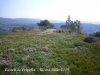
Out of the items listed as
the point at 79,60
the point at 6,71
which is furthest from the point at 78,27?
the point at 6,71

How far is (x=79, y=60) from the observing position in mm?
11555

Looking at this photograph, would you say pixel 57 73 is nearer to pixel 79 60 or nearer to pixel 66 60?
pixel 66 60

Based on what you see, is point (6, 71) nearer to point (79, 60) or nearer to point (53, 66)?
point (53, 66)

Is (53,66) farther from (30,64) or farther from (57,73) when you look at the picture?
(30,64)

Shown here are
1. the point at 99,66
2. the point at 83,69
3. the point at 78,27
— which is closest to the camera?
the point at 83,69

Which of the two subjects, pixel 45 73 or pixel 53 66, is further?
pixel 53 66

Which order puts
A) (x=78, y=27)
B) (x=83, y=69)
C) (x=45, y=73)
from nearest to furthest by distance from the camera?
(x=45, y=73), (x=83, y=69), (x=78, y=27)

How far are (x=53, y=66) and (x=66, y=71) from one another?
138 centimetres

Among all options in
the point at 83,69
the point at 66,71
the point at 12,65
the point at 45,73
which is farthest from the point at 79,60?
the point at 12,65

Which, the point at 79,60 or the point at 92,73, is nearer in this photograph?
the point at 92,73

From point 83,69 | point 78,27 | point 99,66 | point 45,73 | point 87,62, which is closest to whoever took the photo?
point 45,73

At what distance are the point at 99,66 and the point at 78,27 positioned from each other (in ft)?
225

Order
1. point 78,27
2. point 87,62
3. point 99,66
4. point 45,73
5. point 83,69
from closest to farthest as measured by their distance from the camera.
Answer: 1. point 45,73
2. point 83,69
3. point 99,66
4. point 87,62
5. point 78,27

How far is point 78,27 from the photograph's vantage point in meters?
76.0
